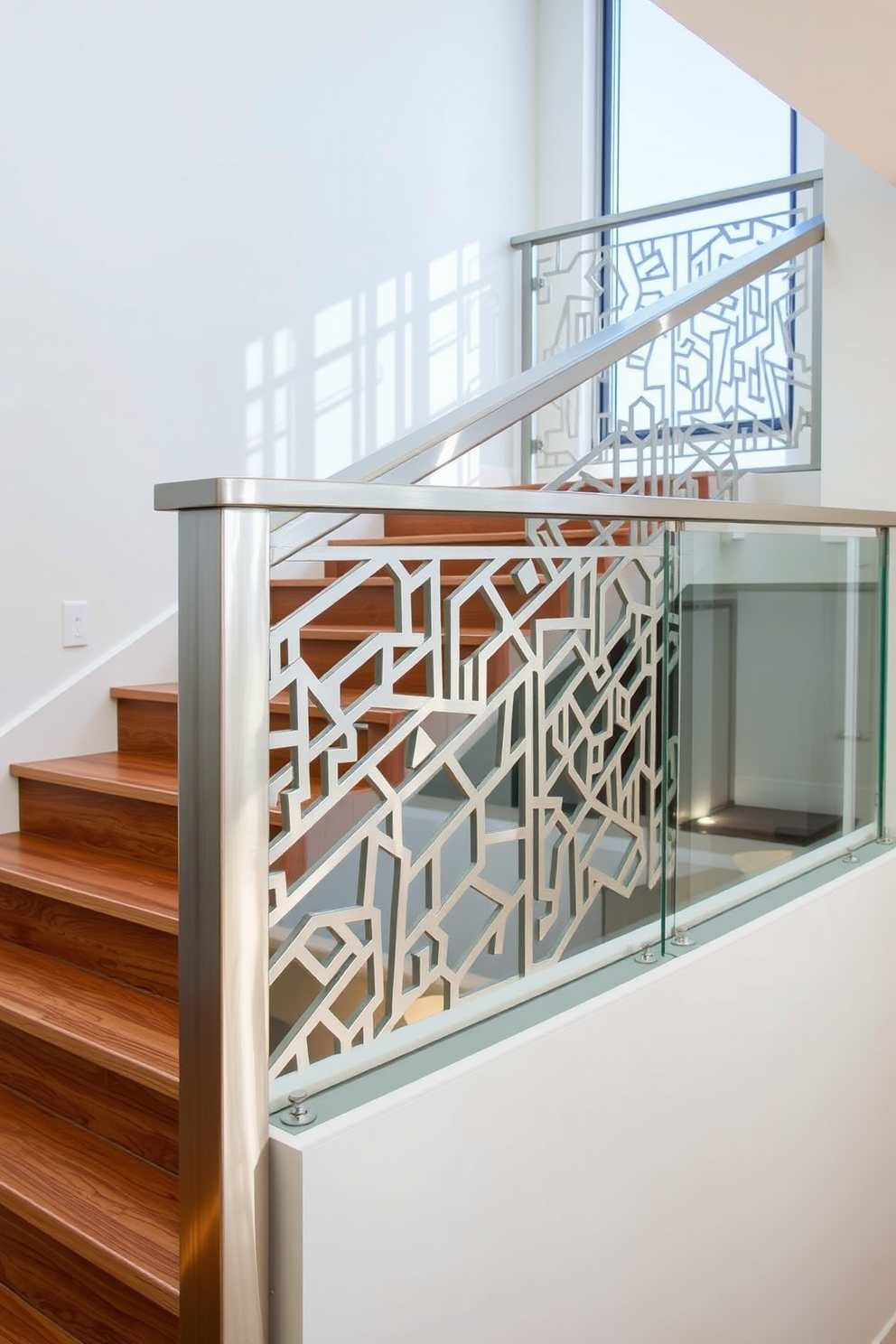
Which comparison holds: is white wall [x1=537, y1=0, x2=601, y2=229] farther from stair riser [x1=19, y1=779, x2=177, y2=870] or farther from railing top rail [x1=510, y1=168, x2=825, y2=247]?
stair riser [x1=19, y1=779, x2=177, y2=870]

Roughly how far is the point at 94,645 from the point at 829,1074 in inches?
84.4

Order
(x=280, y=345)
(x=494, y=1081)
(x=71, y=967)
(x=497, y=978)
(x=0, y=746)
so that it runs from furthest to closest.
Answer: (x=280, y=345) < (x=0, y=746) < (x=71, y=967) < (x=497, y=978) < (x=494, y=1081)

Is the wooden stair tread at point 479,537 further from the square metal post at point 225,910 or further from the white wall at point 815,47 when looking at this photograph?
the square metal post at point 225,910

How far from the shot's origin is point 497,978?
5.73 feet

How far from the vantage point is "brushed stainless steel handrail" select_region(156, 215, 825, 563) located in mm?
2061

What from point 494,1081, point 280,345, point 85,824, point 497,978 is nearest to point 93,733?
point 85,824

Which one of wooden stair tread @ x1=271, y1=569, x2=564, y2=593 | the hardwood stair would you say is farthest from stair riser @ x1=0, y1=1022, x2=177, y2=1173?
wooden stair tread @ x1=271, y1=569, x2=564, y2=593

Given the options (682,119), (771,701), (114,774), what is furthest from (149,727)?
(682,119)

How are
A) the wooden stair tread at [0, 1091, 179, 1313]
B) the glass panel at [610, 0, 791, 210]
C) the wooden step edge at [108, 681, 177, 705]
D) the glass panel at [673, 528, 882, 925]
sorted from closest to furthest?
the wooden stair tread at [0, 1091, 179, 1313] → the glass panel at [673, 528, 882, 925] → the wooden step edge at [108, 681, 177, 705] → the glass panel at [610, 0, 791, 210]

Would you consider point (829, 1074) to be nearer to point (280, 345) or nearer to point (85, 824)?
point (85, 824)

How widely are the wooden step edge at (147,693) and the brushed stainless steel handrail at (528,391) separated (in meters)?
1.04

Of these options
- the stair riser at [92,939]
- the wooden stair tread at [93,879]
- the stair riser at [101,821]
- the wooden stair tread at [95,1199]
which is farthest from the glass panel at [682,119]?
the wooden stair tread at [95,1199]

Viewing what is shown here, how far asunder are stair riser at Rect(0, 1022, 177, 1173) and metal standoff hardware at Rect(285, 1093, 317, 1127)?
0.65 metres

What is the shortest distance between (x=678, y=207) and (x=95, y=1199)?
385 cm
